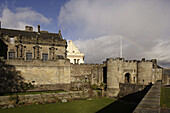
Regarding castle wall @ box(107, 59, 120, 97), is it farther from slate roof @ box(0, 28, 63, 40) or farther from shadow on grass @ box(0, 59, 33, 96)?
slate roof @ box(0, 28, 63, 40)

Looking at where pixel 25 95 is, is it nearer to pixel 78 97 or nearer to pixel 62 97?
pixel 62 97

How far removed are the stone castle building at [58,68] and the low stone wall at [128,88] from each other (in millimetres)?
898

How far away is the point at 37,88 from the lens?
20.0m

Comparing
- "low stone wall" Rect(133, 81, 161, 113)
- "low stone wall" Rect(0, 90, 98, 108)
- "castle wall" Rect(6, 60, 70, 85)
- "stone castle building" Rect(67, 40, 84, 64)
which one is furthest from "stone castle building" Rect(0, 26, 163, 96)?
"low stone wall" Rect(133, 81, 161, 113)

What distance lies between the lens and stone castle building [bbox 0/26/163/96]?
2053 centimetres

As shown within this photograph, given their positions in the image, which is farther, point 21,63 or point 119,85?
point 119,85

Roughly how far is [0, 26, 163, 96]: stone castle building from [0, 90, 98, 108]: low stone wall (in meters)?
2.67

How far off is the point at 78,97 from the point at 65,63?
760 centimetres

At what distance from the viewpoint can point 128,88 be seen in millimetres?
19000

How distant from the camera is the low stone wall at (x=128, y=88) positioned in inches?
679

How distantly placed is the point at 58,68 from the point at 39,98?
7.12 meters

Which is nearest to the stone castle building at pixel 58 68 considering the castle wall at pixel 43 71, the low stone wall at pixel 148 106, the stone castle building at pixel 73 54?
the castle wall at pixel 43 71

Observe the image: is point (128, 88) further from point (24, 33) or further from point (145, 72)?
point (24, 33)

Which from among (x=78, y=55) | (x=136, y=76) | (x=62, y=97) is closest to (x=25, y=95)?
(x=62, y=97)
